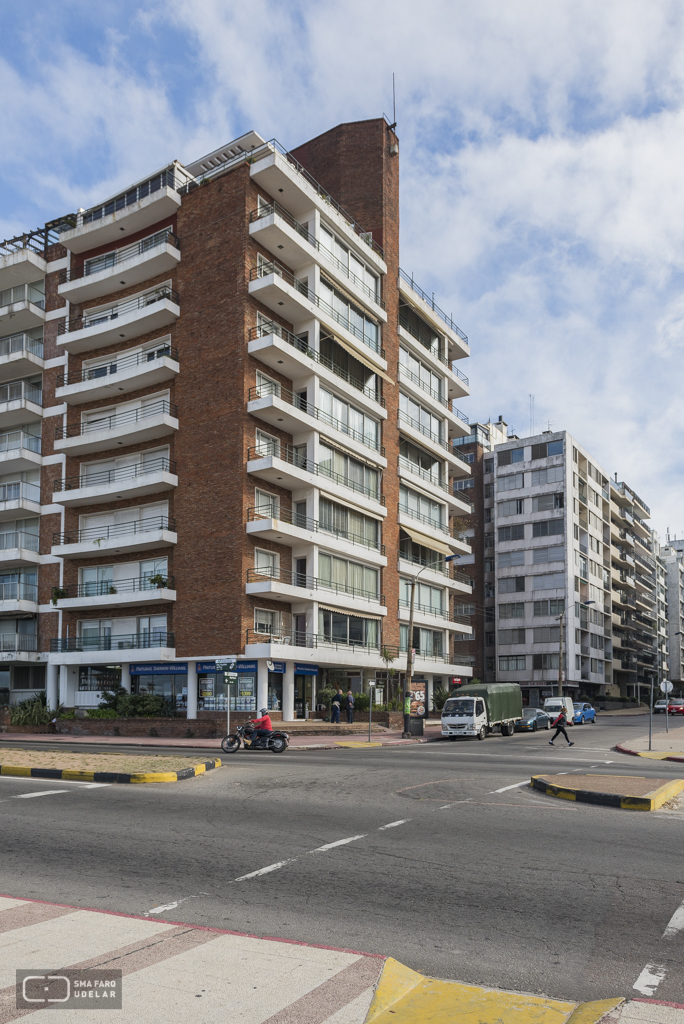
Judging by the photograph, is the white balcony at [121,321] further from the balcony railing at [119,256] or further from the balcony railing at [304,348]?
the balcony railing at [304,348]

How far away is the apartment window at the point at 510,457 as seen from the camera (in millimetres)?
84188

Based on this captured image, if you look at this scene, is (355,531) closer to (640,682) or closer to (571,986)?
(571,986)

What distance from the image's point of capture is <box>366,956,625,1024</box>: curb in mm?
4590

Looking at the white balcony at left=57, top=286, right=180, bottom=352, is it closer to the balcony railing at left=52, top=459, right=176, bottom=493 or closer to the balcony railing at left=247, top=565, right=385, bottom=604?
the balcony railing at left=52, top=459, right=176, bottom=493

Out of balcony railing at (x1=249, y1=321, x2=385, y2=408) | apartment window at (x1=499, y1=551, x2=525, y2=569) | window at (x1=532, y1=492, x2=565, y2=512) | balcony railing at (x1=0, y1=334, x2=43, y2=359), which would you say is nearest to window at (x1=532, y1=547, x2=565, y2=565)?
apartment window at (x1=499, y1=551, x2=525, y2=569)

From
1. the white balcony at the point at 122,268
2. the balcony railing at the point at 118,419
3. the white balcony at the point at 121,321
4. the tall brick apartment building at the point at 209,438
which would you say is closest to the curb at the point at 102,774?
the tall brick apartment building at the point at 209,438

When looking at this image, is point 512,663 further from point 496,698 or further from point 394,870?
point 394,870

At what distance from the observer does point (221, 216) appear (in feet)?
129

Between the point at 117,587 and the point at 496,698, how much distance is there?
61.2ft

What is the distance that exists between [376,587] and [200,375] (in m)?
15.0

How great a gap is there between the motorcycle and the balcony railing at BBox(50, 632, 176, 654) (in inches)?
546

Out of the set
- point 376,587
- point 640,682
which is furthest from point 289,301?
point 640,682

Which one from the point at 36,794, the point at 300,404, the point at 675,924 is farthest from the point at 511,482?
the point at 675,924

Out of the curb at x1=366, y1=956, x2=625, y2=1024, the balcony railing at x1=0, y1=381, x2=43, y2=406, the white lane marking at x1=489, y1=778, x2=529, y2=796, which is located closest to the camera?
the curb at x1=366, y1=956, x2=625, y2=1024
